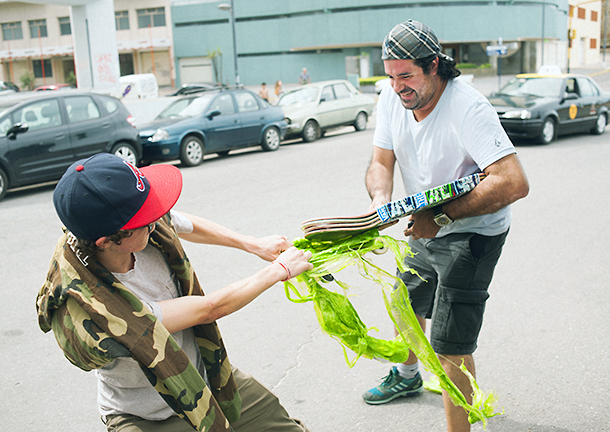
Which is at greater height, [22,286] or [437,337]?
[437,337]

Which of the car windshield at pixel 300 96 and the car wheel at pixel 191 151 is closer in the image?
the car wheel at pixel 191 151

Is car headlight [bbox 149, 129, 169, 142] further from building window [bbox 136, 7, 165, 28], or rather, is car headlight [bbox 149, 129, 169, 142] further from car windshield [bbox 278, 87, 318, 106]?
building window [bbox 136, 7, 165, 28]

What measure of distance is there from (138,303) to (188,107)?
1260 centimetres

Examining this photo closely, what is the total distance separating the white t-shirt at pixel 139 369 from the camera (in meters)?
1.96

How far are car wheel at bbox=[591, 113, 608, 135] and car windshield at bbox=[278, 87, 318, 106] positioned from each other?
8105 millimetres

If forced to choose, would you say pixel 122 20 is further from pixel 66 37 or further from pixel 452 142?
pixel 452 142

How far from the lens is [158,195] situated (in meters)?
1.93

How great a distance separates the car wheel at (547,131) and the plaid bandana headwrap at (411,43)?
12.2 m

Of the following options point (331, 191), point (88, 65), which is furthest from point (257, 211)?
point (88, 65)

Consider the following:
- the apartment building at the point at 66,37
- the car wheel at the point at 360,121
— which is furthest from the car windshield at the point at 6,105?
the apartment building at the point at 66,37

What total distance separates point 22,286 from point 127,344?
4.15 metres

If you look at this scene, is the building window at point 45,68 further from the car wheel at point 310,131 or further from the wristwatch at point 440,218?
the wristwatch at point 440,218

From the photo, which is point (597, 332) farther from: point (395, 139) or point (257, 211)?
point (257, 211)

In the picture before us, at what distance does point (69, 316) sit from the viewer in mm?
1752
